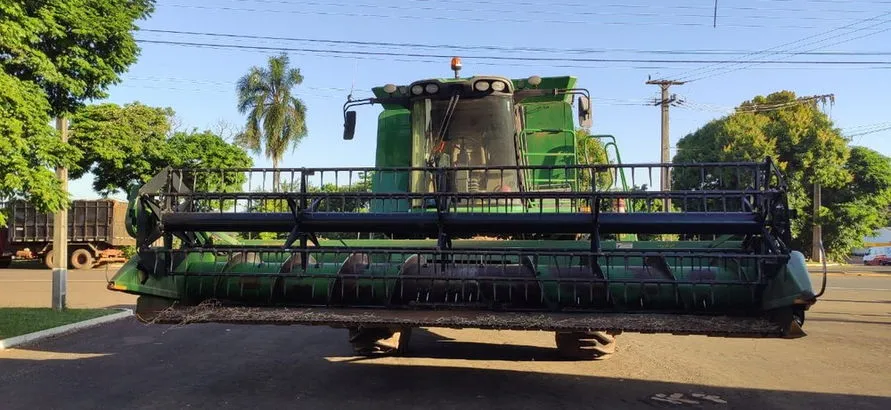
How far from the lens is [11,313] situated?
9.98m

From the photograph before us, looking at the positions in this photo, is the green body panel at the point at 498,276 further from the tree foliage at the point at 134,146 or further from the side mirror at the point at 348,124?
the tree foliage at the point at 134,146

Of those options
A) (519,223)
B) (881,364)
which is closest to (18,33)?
(519,223)

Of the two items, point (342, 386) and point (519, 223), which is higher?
point (519, 223)

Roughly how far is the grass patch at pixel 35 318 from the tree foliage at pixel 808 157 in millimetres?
29152

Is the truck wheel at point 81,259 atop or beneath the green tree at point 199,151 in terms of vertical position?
beneath

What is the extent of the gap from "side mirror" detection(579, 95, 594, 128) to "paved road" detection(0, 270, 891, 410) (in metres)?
2.63

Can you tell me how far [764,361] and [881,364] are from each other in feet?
4.13

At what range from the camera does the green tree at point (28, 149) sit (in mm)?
6738

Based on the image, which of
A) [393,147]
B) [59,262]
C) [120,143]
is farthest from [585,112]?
[120,143]

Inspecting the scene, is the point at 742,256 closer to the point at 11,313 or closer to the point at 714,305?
the point at 714,305

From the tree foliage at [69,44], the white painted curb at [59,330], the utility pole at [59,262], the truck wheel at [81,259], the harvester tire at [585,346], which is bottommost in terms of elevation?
the truck wheel at [81,259]

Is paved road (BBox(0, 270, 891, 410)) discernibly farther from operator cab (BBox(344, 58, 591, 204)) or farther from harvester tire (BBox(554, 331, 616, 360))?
operator cab (BBox(344, 58, 591, 204))

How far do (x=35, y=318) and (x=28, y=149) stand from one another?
12.6 ft

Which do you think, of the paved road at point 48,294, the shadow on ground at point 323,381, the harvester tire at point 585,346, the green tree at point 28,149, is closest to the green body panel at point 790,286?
the shadow on ground at point 323,381
